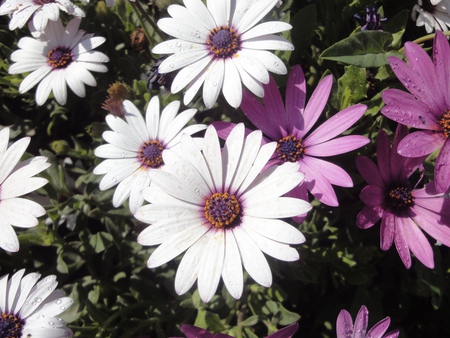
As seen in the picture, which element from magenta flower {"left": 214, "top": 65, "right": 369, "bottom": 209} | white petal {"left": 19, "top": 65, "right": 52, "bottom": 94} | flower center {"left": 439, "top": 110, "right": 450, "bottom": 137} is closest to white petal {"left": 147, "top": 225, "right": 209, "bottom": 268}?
magenta flower {"left": 214, "top": 65, "right": 369, "bottom": 209}

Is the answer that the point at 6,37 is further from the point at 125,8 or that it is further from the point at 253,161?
the point at 253,161

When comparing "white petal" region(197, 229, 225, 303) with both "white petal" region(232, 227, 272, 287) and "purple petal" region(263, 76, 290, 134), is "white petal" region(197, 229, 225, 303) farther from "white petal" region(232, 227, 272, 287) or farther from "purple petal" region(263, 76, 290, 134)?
"purple petal" region(263, 76, 290, 134)

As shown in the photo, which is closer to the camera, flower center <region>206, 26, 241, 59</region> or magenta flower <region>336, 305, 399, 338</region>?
magenta flower <region>336, 305, 399, 338</region>

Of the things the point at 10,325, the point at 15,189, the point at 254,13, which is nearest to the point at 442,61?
the point at 254,13

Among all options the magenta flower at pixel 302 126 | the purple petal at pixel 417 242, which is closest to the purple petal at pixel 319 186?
the magenta flower at pixel 302 126

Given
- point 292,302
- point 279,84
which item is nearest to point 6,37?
point 279,84

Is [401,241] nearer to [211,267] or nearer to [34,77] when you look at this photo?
[211,267]
